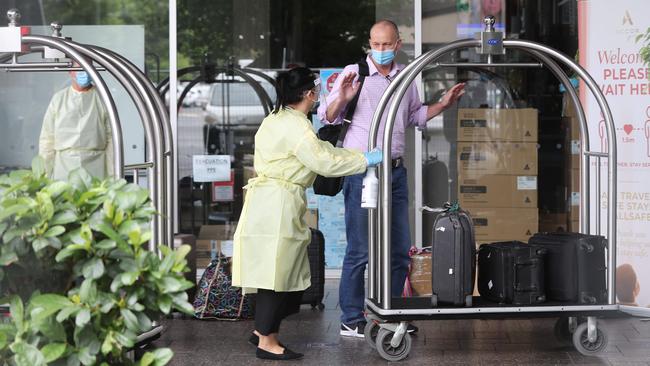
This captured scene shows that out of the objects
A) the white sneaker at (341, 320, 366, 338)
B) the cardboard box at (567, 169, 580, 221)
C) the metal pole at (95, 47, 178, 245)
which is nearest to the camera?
the metal pole at (95, 47, 178, 245)

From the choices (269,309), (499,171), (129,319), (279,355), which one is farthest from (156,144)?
(499,171)

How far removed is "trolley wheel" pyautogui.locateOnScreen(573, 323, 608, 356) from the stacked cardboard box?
2480mm

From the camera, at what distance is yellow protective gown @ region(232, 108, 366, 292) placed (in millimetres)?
5766

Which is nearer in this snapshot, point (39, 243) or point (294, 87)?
point (39, 243)

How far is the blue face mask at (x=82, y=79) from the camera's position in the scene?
23.3 feet

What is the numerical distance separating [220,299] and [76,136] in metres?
1.42

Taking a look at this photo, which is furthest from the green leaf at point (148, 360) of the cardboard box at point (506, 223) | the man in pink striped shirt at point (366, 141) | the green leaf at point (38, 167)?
the cardboard box at point (506, 223)

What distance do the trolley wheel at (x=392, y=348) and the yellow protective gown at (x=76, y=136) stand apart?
7.53ft

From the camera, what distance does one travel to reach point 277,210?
18.9 ft

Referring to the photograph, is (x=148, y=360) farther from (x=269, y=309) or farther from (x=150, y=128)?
(x=150, y=128)

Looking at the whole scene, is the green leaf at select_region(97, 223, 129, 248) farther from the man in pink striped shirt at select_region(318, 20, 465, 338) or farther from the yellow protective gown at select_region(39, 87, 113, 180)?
the yellow protective gown at select_region(39, 87, 113, 180)

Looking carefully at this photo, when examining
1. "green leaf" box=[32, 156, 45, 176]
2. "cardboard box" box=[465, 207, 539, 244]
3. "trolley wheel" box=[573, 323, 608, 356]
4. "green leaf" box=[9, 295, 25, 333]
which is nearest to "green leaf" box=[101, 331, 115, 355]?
"green leaf" box=[9, 295, 25, 333]

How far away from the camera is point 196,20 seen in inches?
339

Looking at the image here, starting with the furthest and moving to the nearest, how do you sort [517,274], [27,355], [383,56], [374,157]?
[383,56], [517,274], [374,157], [27,355]
